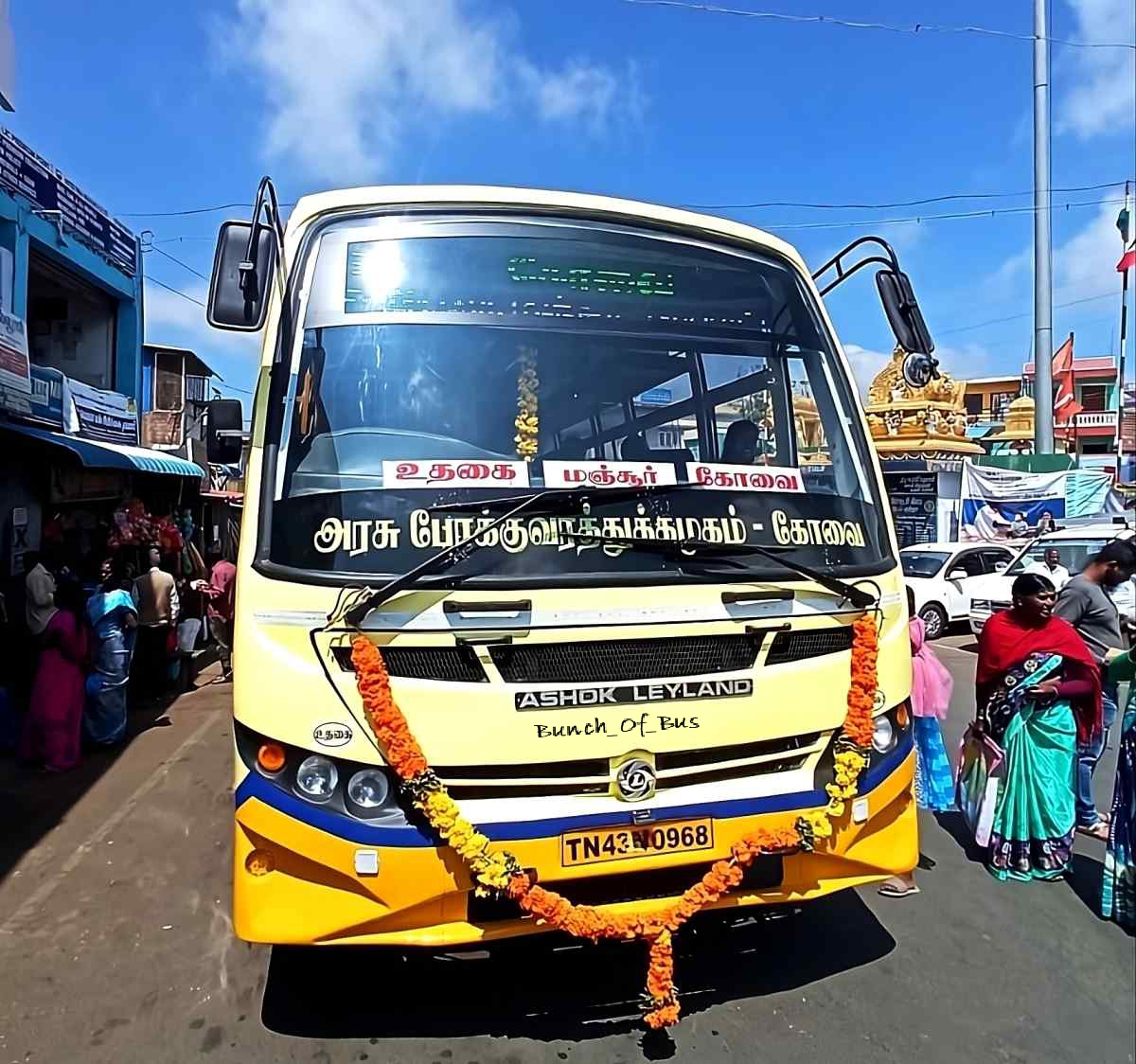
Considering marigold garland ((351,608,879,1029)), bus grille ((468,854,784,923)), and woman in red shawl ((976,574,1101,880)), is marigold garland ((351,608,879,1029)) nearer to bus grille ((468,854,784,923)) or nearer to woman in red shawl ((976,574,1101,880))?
bus grille ((468,854,784,923))

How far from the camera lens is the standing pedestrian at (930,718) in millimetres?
4656

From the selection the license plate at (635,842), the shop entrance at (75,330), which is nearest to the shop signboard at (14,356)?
the shop entrance at (75,330)

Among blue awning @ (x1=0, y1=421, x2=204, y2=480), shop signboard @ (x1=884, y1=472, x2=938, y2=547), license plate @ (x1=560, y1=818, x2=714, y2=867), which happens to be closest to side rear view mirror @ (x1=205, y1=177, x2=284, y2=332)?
license plate @ (x1=560, y1=818, x2=714, y2=867)

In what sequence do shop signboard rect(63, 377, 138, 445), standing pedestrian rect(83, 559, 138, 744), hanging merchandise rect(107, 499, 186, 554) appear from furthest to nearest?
shop signboard rect(63, 377, 138, 445) → hanging merchandise rect(107, 499, 186, 554) → standing pedestrian rect(83, 559, 138, 744)

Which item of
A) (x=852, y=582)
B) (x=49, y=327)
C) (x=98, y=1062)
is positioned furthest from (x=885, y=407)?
(x=98, y=1062)

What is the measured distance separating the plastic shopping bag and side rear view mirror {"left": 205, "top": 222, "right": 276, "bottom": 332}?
3.87 m

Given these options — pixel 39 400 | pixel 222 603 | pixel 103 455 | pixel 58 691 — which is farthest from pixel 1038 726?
pixel 39 400

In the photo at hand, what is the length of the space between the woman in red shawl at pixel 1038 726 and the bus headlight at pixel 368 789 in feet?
10.3

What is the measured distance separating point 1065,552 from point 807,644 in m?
12.0

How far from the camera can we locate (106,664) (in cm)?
686

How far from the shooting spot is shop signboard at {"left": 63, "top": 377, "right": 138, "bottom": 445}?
1145cm

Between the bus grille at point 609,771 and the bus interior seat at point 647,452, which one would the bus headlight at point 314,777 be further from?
the bus interior seat at point 647,452

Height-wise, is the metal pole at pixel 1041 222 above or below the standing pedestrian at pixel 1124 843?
above

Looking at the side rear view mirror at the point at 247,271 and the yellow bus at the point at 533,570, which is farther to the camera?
the side rear view mirror at the point at 247,271
